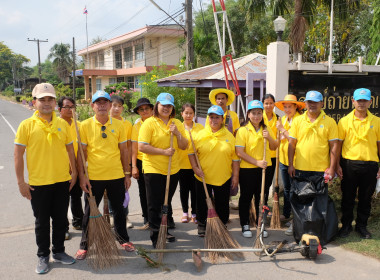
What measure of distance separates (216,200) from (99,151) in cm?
162

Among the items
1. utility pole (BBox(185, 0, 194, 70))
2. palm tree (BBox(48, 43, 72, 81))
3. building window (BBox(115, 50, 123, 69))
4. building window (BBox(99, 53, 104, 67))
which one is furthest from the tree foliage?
utility pole (BBox(185, 0, 194, 70))

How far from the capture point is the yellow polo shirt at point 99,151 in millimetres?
3803

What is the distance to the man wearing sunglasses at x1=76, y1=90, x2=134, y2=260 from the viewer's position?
150 inches

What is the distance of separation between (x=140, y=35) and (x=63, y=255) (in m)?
27.7

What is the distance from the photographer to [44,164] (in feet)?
11.5

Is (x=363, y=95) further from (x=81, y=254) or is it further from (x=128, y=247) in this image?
(x=81, y=254)

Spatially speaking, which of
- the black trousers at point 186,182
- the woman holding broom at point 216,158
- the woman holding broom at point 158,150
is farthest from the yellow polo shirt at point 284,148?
the woman holding broom at point 158,150

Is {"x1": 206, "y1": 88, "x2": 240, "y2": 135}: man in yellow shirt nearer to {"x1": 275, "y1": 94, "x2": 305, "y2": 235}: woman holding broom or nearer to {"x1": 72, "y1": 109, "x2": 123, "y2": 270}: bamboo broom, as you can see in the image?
{"x1": 275, "y1": 94, "x2": 305, "y2": 235}: woman holding broom

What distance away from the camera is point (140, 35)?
1154 inches

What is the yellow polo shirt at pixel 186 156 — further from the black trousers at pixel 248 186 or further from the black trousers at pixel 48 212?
the black trousers at pixel 48 212

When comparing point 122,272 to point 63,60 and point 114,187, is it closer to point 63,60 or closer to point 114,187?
point 114,187

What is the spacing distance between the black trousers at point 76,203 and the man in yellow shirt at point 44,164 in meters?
0.74

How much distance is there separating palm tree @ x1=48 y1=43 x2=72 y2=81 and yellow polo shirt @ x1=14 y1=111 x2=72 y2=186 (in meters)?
69.8

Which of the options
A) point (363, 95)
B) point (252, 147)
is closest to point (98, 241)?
point (252, 147)
